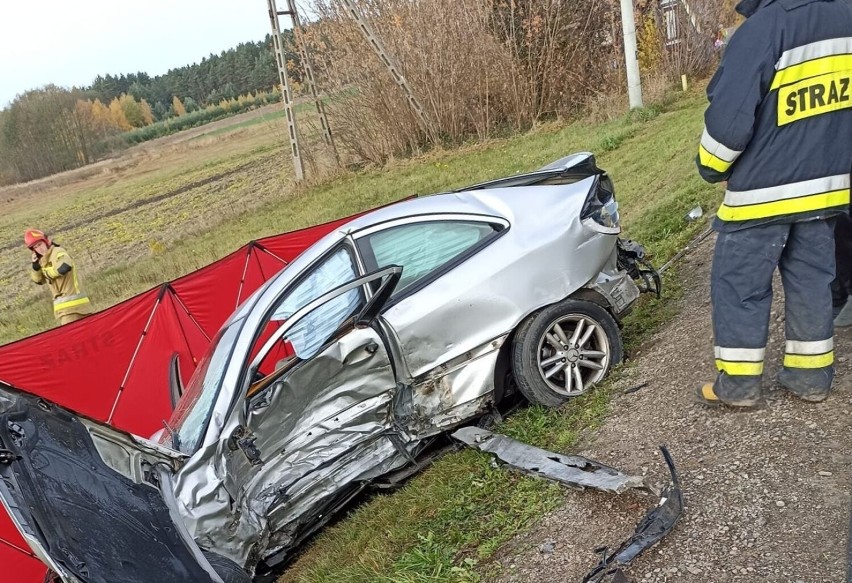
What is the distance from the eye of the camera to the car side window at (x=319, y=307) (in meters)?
3.90

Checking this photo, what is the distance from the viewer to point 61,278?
8656 mm

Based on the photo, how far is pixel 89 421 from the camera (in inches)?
128

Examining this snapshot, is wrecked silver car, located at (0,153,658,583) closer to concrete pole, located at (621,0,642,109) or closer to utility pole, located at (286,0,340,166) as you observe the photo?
concrete pole, located at (621,0,642,109)

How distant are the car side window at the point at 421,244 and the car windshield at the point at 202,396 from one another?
931 millimetres

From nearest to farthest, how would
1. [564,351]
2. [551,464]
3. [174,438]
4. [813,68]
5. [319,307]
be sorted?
1. [813,68]
2. [551,464]
3. [174,438]
4. [319,307]
5. [564,351]

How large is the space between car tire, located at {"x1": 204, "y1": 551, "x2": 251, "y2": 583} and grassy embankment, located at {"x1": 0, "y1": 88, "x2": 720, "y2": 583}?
516mm

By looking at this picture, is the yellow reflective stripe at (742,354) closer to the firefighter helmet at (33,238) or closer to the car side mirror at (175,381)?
the car side mirror at (175,381)

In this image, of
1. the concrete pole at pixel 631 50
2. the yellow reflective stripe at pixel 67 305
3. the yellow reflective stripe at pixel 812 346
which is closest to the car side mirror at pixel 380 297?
the yellow reflective stripe at pixel 812 346

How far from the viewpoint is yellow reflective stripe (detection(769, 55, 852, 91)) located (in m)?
2.87

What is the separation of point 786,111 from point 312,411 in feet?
9.06

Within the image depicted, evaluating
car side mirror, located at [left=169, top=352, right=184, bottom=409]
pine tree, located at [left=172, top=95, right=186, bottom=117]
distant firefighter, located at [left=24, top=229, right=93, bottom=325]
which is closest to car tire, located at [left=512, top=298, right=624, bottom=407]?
car side mirror, located at [left=169, top=352, right=184, bottom=409]

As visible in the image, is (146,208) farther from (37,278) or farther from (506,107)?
(37,278)

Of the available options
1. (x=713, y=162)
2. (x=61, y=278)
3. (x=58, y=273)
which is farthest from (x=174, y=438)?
(x=61, y=278)

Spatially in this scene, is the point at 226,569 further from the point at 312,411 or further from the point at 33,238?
the point at 33,238
